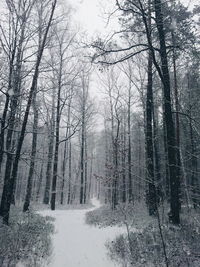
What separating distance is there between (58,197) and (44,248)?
42.4m

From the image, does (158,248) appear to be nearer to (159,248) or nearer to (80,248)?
(159,248)

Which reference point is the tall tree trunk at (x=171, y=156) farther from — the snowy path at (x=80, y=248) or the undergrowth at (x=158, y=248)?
the snowy path at (x=80, y=248)

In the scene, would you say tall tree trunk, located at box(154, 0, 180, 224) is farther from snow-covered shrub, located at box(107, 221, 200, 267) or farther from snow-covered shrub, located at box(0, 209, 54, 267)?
snow-covered shrub, located at box(0, 209, 54, 267)

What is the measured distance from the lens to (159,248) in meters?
6.36

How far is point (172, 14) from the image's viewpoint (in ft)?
33.2

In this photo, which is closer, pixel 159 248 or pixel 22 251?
pixel 22 251

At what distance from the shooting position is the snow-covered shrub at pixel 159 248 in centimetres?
561

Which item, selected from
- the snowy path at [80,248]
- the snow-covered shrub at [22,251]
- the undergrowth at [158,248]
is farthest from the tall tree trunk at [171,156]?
the snow-covered shrub at [22,251]

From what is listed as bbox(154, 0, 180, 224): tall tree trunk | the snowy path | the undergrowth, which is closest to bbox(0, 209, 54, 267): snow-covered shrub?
the snowy path

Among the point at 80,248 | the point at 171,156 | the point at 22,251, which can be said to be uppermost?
the point at 171,156

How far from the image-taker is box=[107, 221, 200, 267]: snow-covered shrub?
5.61m

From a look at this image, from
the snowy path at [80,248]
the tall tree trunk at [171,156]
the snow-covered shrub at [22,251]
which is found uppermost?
the tall tree trunk at [171,156]

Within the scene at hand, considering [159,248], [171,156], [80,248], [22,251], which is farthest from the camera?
[171,156]

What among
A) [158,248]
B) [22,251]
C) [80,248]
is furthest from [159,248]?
[22,251]
